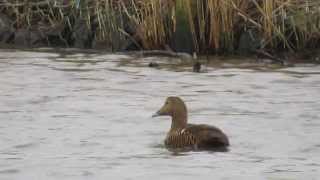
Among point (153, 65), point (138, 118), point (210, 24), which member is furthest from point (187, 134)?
point (210, 24)

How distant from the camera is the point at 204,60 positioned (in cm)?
1855

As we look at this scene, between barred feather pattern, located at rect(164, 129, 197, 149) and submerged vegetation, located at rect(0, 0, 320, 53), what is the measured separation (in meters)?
6.17

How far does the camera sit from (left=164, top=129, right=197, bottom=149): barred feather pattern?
1194 cm

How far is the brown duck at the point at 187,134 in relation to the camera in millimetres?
11695

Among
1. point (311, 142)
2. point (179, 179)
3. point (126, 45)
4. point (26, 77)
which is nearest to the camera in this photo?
point (179, 179)

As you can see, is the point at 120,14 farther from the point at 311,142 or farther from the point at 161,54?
the point at 311,142

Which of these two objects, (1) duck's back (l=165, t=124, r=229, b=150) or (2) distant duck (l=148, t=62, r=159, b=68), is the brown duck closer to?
(1) duck's back (l=165, t=124, r=229, b=150)

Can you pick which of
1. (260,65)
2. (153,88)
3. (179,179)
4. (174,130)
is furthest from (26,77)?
(179,179)

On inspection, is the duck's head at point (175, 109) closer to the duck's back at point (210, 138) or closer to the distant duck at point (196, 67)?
the duck's back at point (210, 138)

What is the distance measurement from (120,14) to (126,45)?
1.77ft

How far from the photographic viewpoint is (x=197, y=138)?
11820 mm

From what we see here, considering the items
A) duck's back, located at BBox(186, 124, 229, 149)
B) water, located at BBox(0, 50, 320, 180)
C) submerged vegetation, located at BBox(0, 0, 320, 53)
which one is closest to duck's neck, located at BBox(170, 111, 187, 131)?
water, located at BBox(0, 50, 320, 180)

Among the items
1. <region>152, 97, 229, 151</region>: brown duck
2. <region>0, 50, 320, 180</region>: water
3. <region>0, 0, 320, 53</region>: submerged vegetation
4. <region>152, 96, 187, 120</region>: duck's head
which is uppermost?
<region>0, 0, 320, 53</region>: submerged vegetation

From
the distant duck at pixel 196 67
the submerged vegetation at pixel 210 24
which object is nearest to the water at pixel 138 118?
the distant duck at pixel 196 67
